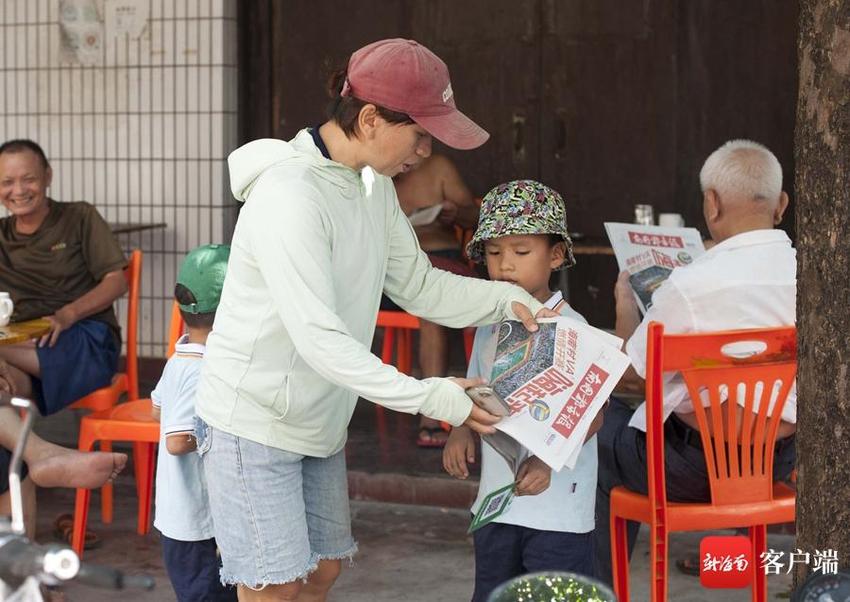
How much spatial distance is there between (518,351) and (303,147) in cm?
71

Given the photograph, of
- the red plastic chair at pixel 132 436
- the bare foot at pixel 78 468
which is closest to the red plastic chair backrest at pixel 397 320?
the red plastic chair at pixel 132 436

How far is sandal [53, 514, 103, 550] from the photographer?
5.15m

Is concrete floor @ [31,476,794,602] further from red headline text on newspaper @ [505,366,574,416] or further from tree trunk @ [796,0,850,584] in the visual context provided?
tree trunk @ [796,0,850,584]

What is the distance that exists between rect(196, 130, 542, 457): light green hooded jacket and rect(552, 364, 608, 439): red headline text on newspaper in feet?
1.03

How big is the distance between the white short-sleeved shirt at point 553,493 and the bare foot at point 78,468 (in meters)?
1.18

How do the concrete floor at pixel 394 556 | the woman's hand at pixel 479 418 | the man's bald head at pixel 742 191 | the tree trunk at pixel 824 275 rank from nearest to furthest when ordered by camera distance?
the tree trunk at pixel 824 275 → the woman's hand at pixel 479 418 → the man's bald head at pixel 742 191 → the concrete floor at pixel 394 556

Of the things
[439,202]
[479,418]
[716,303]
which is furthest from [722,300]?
[439,202]

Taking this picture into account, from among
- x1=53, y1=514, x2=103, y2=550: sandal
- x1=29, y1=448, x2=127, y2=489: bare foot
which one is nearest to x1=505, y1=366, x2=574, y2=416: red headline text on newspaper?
x1=29, y1=448, x2=127, y2=489: bare foot

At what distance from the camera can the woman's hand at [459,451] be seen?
11.3 ft

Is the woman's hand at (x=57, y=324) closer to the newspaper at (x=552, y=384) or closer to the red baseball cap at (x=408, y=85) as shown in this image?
the newspaper at (x=552, y=384)

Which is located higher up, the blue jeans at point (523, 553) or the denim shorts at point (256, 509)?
the denim shorts at point (256, 509)

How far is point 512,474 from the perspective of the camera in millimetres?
3357

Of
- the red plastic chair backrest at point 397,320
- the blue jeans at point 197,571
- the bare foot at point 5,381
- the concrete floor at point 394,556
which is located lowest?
the concrete floor at point 394,556

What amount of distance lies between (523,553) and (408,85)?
1.27 metres
